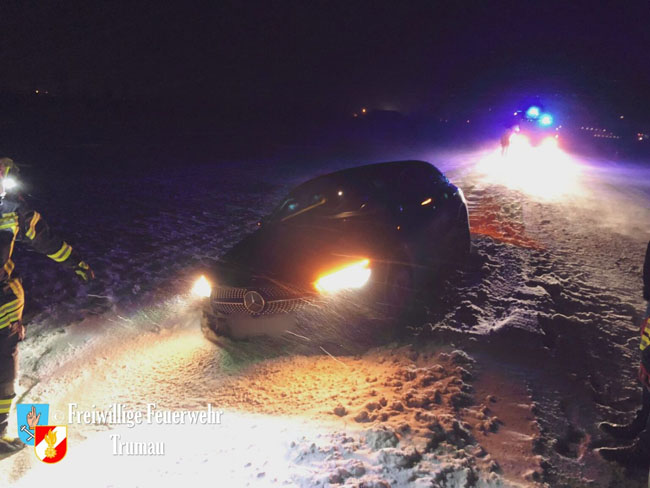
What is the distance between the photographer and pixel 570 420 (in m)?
2.72

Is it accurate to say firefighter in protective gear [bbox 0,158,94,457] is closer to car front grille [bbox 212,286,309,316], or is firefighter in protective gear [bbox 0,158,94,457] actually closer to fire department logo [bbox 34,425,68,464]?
fire department logo [bbox 34,425,68,464]

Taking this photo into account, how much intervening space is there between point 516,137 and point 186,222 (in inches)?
650

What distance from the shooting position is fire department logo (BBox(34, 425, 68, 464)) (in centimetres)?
269

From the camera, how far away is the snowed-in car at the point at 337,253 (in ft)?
11.7

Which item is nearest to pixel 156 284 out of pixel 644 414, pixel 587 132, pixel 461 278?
pixel 461 278

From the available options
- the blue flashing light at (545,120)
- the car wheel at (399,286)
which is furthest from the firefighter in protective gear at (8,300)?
the blue flashing light at (545,120)

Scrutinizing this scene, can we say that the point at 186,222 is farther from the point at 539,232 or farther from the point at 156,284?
the point at 539,232

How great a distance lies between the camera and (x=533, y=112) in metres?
17.0

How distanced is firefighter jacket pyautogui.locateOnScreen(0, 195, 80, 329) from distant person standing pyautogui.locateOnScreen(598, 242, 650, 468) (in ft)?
14.0

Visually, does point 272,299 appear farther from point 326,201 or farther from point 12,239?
point 12,239

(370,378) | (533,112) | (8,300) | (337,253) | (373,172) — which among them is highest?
(533,112)

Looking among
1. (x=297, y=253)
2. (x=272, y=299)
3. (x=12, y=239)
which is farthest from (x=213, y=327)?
(x=12, y=239)

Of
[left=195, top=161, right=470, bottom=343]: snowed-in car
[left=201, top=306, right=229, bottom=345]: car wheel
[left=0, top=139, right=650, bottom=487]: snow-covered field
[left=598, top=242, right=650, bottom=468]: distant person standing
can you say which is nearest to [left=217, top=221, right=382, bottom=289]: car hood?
[left=195, top=161, right=470, bottom=343]: snowed-in car

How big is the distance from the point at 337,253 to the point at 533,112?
1731cm
